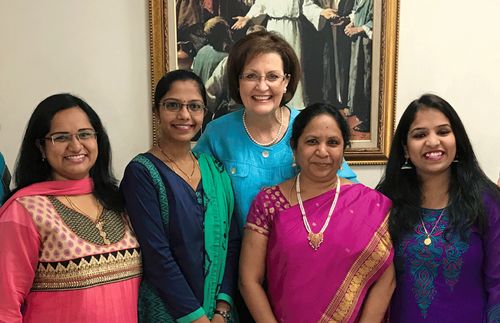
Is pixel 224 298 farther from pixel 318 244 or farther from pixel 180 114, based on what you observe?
pixel 180 114

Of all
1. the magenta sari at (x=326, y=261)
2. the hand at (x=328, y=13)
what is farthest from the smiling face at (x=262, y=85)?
the hand at (x=328, y=13)

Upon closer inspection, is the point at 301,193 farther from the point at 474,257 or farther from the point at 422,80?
the point at 422,80

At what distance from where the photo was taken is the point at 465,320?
4.60 ft

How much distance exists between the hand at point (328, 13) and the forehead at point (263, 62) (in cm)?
77

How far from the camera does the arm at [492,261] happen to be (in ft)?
4.47

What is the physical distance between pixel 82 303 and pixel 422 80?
1925mm

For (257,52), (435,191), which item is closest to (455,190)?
(435,191)

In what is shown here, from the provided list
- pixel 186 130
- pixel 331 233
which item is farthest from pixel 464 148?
pixel 186 130

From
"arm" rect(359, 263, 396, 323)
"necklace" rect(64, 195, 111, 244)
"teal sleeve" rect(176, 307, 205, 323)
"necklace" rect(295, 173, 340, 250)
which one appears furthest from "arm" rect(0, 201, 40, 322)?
"arm" rect(359, 263, 396, 323)

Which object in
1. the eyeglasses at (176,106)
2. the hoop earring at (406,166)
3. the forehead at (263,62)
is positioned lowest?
the hoop earring at (406,166)

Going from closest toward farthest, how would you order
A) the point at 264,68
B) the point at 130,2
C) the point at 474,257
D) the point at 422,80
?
1. the point at 474,257
2. the point at 264,68
3. the point at 130,2
4. the point at 422,80

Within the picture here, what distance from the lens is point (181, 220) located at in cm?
144

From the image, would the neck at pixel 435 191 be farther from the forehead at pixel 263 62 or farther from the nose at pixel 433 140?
the forehead at pixel 263 62

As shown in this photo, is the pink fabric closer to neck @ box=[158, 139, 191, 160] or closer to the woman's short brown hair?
neck @ box=[158, 139, 191, 160]
